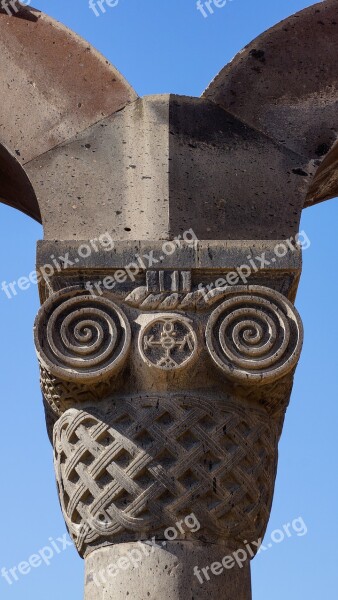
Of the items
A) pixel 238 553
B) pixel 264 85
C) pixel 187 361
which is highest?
pixel 264 85

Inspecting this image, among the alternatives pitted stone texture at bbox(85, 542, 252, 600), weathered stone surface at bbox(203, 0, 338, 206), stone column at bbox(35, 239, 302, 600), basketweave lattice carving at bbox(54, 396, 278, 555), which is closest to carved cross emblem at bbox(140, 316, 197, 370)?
stone column at bbox(35, 239, 302, 600)

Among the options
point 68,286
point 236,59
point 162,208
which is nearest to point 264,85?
point 236,59

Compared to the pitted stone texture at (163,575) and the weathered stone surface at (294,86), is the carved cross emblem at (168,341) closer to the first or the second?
the pitted stone texture at (163,575)

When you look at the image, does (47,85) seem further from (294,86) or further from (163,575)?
(163,575)

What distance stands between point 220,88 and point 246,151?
13.6 inches

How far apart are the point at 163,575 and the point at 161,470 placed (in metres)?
0.36

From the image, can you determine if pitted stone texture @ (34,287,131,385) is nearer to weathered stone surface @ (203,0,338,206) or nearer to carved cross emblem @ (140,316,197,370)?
carved cross emblem @ (140,316,197,370)

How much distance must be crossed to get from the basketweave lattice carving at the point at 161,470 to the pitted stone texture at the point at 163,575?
0.17ft

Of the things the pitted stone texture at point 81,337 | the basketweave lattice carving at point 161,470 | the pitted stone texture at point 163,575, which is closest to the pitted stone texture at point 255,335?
the basketweave lattice carving at point 161,470

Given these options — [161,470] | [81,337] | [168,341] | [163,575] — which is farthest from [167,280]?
[163,575]

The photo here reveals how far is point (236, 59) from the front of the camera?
5.33m

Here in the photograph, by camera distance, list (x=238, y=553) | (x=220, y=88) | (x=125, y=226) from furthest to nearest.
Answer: (x=220, y=88) < (x=125, y=226) < (x=238, y=553)

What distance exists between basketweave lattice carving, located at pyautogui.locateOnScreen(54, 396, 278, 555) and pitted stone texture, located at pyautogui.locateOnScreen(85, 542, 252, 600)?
2.1 inches

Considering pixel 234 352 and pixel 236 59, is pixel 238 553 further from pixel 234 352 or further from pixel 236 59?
pixel 236 59
